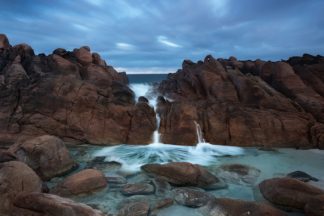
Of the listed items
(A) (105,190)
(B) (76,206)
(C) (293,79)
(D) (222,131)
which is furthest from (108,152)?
(C) (293,79)

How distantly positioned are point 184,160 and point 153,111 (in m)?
6.53

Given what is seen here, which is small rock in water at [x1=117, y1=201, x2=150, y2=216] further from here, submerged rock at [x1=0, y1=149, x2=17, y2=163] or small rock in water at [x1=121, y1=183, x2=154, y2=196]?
submerged rock at [x1=0, y1=149, x2=17, y2=163]

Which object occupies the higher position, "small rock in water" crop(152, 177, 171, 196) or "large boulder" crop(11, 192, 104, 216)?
"large boulder" crop(11, 192, 104, 216)

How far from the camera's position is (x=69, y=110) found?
23.2 m

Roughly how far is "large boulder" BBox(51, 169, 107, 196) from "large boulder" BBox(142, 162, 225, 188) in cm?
304

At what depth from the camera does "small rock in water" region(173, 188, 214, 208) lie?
1202 cm

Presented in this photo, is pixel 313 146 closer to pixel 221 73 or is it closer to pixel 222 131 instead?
pixel 222 131

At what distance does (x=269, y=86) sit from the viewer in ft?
86.4

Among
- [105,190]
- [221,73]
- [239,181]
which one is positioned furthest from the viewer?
[221,73]

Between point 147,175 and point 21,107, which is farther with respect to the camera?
point 21,107

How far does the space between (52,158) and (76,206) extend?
21.1ft

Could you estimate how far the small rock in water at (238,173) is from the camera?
49.1 feet

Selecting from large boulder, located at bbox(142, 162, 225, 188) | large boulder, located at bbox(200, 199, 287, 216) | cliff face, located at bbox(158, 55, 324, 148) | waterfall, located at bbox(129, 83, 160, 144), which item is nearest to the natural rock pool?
large boulder, located at bbox(200, 199, 287, 216)

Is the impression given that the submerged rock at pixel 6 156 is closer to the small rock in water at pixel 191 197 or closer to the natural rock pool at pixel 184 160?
the natural rock pool at pixel 184 160
